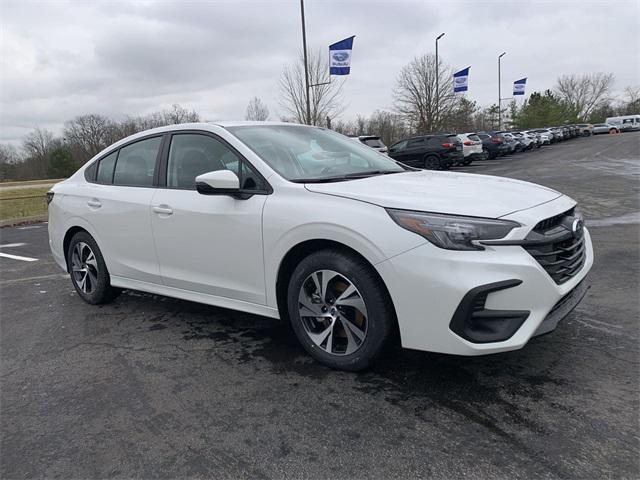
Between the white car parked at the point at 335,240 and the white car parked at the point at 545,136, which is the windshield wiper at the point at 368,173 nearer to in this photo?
the white car parked at the point at 335,240

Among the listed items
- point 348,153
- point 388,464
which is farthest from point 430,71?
point 388,464

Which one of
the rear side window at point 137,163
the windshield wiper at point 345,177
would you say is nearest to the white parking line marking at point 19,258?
the rear side window at point 137,163

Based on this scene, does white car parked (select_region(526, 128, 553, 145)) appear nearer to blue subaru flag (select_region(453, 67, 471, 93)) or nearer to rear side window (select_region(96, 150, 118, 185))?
blue subaru flag (select_region(453, 67, 471, 93))

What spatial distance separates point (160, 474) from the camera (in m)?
2.27

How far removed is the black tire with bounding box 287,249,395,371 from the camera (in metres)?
2.83

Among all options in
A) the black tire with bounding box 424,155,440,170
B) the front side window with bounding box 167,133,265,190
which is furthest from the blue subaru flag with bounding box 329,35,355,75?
the front side window with bounding box 167,133,265,190

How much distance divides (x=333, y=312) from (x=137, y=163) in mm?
2481

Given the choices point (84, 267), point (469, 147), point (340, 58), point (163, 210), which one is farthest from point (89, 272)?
point (469, 147)

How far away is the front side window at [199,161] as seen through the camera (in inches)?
137

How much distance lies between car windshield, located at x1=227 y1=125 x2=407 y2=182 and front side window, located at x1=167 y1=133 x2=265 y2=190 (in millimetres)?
151

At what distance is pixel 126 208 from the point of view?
4.23 m

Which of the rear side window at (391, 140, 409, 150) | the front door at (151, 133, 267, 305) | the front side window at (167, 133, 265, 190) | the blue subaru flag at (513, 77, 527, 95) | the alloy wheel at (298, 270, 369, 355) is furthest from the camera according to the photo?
the blue subaru flag at (513, 77, 527, 95)

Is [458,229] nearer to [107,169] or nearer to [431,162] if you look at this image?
[107,169]

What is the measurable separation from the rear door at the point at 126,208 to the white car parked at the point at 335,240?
0.02 m
